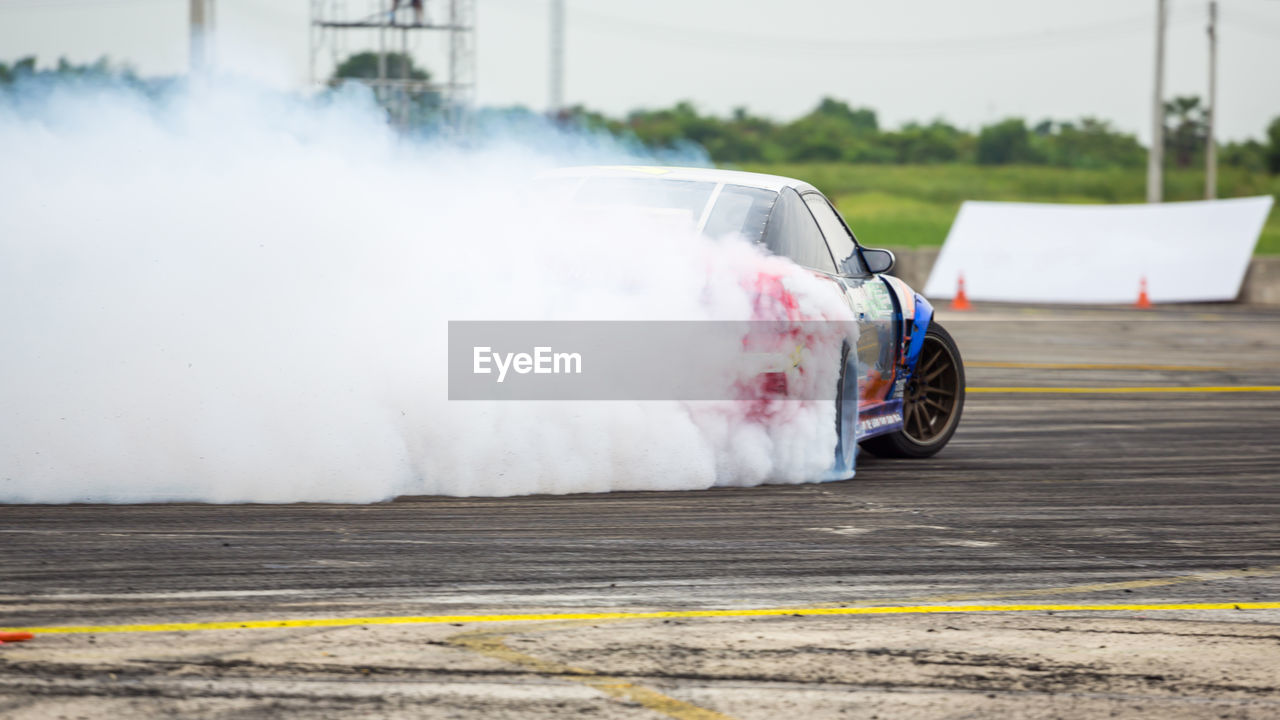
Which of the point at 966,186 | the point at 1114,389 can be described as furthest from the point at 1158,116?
the point at 1114,389

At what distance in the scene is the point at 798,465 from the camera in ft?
28.6

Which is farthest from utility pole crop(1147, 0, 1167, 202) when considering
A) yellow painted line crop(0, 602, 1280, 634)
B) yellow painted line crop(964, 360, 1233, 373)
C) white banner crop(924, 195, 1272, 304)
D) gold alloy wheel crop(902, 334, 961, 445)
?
yellow painted line crop(0, 602, 1280, 634)

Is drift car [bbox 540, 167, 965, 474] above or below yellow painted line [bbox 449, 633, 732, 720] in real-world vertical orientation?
above

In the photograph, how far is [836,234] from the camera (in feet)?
31.1

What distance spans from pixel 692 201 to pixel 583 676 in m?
4.31

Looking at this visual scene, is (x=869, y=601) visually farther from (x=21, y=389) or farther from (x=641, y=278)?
(x=21, y=389)

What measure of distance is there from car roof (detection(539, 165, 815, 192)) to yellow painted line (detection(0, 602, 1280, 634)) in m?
3.51

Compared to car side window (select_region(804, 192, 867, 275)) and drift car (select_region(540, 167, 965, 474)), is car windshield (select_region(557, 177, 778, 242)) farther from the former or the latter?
car side window (select_region(804, 192, 867, 275))

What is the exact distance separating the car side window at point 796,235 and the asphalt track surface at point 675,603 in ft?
3.97

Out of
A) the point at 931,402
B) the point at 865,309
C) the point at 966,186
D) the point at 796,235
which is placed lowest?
the point at 931,402

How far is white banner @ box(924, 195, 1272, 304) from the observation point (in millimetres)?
30109

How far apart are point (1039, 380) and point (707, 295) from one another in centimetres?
815

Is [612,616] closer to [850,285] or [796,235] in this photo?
[796,235]

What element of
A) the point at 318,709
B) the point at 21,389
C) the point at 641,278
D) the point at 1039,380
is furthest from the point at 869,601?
the point at 1039,380
